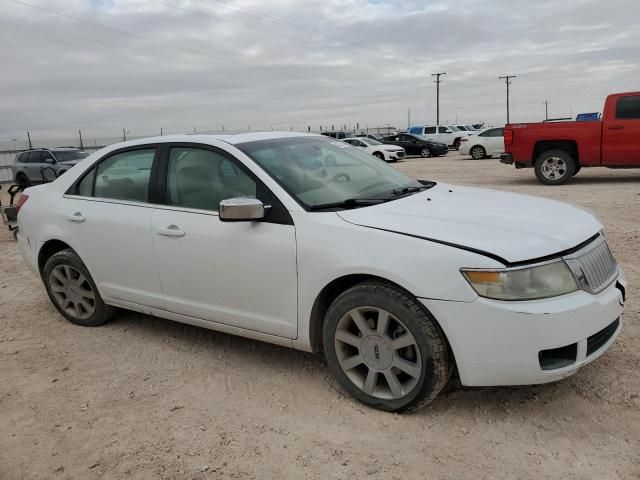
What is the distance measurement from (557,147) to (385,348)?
10972mm

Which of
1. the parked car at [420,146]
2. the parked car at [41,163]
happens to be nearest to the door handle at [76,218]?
the parked car at [41,163]

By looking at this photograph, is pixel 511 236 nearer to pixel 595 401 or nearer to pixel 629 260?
pixel 595 401

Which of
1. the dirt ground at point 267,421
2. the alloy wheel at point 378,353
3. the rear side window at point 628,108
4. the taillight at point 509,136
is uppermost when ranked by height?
the rear side window at point 628,108

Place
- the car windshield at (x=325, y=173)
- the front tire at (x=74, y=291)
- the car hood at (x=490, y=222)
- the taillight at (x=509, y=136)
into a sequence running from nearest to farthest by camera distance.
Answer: the car hood at (x=490, y=222)
the car windshield at (x=325, y=173)
the front tire at (x=74, y=291)
the taillight at (x=509, y=136)

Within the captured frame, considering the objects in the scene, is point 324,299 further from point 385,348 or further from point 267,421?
point 267,421

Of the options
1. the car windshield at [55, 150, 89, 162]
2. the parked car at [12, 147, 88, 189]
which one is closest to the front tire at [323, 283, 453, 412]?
the parked car at [12, 147, 88, 189]

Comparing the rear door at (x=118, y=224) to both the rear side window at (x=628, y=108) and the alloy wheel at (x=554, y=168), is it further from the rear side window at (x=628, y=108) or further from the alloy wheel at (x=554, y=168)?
the rear side window at (x=628, y=108)

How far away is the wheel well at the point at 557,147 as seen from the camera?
40.1ft

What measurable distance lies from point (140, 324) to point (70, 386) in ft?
3.67

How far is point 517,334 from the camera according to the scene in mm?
2652

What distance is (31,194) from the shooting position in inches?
195

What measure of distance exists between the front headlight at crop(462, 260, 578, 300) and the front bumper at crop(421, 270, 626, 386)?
36 millimetres

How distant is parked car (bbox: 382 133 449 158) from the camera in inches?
1203

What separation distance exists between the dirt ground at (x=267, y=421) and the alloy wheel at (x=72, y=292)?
0.40 metres
